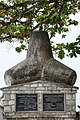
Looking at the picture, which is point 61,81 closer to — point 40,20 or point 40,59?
point 40,59

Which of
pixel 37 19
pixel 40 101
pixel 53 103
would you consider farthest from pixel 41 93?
pixel 37 19

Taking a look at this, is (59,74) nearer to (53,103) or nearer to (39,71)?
(39,71)

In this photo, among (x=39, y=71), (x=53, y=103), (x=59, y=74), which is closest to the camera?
(x=53, y=103)

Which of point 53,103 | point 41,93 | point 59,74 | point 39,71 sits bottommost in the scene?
point 53,103

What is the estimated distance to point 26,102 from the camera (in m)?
14.4

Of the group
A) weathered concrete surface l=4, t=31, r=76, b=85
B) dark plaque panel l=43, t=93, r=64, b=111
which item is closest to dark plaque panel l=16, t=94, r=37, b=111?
dark plaque panel l=43, t=93, r=64, b=111

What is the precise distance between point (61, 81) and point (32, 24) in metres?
3.94

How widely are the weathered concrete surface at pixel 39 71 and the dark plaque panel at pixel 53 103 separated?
607 mm

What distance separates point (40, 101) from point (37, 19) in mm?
4602

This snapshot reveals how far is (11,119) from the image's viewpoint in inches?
568

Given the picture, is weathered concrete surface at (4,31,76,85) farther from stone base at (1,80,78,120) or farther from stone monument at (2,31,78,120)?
stone base at (1,80,78,120)

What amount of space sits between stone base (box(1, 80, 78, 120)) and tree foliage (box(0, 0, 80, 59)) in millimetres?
2306

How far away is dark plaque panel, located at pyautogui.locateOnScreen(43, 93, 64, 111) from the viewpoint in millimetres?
14328

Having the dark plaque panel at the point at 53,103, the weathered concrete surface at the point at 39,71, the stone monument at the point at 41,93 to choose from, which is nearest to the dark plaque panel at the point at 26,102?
the stone monument at the point at 41,93
